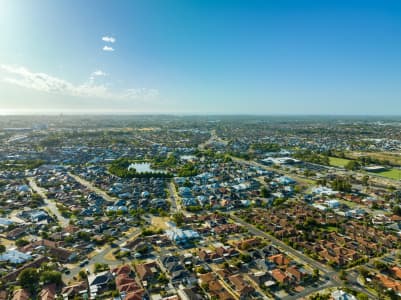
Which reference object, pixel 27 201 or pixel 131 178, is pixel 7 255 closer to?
pixel 27 201

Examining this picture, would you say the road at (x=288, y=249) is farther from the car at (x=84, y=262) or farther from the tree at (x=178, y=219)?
the car at (x=84, y=262)

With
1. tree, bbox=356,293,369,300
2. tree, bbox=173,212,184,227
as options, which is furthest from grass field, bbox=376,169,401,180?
tree, bbox=173,212,184,227

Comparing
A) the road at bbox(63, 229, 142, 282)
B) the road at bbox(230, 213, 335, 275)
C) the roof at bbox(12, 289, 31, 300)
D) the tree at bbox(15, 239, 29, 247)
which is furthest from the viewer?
the tree at bbox(15, 239, 29, 247)

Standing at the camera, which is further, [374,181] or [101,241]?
[374,181]

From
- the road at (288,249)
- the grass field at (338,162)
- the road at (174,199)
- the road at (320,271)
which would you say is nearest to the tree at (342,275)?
the road at (320,271)

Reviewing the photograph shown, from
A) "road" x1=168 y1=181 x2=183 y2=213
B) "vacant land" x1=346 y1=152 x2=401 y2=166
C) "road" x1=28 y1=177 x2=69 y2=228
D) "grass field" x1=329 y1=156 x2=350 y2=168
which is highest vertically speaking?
"vacant land" x1=346 y1=152 x2=401 y2=166

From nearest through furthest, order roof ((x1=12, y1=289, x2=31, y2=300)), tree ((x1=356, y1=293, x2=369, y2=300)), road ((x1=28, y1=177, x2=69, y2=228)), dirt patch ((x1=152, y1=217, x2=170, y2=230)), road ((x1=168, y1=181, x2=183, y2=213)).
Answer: roof ((x1=12, y1=289, x2=31, y2=300))
tree ((x1=356, y1=293, x2=369, y2=300))
dirt patch ((x1=152, y1=217, x2=170, y2=230))
road ((x1=28, y1=177, x2=69, y2=228))
road ((x1=168, y1=181, x2=183, y2=213))

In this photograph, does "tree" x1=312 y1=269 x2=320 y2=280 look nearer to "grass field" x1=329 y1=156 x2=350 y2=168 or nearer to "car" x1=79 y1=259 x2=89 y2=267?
"car" x1=79 y1=259 x2=89 y2=267

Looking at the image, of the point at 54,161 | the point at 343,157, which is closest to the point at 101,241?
the point at 54,161

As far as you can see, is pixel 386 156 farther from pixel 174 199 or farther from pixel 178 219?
pixel 178 219
